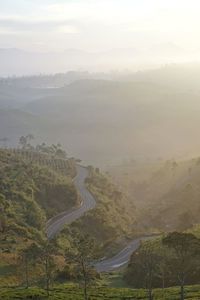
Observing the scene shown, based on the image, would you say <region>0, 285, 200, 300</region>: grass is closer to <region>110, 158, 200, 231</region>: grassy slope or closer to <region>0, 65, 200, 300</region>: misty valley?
<region>0, 65, 200, 300</region>: misty valley

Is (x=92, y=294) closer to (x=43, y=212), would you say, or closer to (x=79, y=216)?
(x=43, y=212)

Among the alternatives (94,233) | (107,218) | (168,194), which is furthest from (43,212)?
(168,194)

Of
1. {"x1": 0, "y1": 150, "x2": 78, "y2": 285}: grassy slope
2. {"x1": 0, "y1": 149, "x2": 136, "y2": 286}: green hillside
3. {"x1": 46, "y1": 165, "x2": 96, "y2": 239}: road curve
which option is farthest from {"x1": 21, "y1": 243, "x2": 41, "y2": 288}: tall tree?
{"x1": 46, "y1": 165, "x2": 96, "y2": 239}: road curve

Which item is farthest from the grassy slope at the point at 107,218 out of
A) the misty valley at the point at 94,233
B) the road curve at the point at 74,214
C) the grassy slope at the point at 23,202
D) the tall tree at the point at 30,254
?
the tall tree at the point at 30,254

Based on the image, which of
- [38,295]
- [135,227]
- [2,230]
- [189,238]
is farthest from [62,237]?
[189,238]

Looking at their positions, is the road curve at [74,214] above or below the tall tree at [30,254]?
above

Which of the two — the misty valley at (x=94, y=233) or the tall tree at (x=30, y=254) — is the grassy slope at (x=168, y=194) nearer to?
the misty valley at (x=94, y=233)

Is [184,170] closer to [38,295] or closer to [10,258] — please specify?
[10,258]
